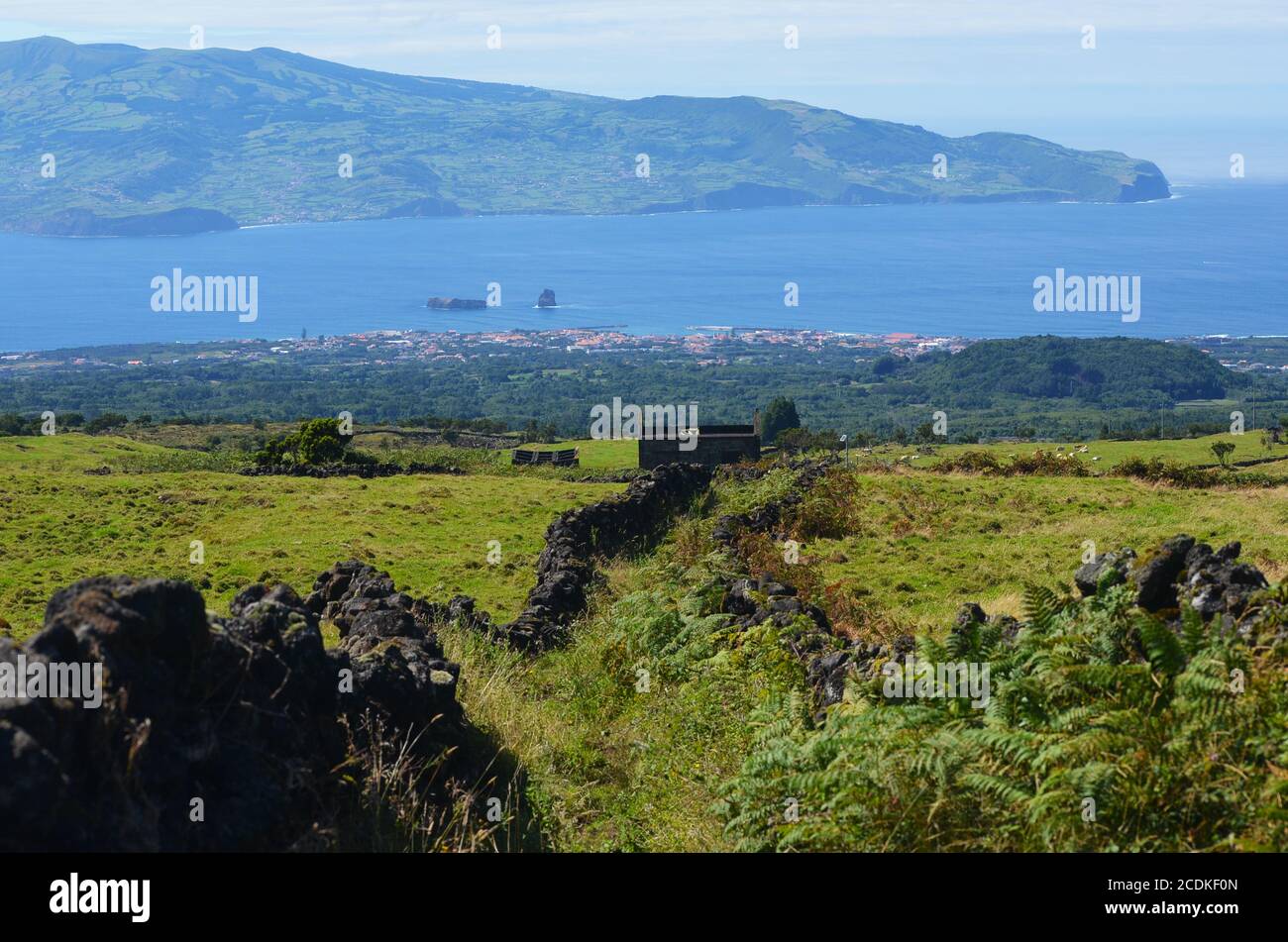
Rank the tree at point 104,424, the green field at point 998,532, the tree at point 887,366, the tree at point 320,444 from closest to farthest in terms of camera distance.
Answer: the green field at point 998,532 → the tree at point 320,444 → the tree at point 104,424 → the tree at point 887,366

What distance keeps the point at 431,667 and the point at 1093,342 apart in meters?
191

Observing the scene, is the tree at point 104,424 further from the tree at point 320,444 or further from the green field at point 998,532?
the green field at point 998,532

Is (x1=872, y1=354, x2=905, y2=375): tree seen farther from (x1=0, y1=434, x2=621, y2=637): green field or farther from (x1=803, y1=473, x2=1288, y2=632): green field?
(x1=803, y1=473, x2=1288, y2=632): green field

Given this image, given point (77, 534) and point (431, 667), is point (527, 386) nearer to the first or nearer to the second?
point (77, 534)

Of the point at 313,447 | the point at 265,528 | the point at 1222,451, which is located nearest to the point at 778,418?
the point at 1222,451

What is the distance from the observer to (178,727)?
304 inches

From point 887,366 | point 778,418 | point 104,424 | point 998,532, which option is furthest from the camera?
point 887,366

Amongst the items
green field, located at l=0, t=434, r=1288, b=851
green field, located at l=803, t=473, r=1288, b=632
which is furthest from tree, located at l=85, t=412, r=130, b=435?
green field, located at l=803, t=473, r=1288, b=632

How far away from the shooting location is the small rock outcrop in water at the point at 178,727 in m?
6.39

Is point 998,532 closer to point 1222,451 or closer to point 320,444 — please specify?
point 1222,451

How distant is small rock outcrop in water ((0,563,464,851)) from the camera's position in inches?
251

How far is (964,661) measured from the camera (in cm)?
1030

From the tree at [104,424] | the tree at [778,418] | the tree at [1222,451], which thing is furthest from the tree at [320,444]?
the tree at [778,418]
